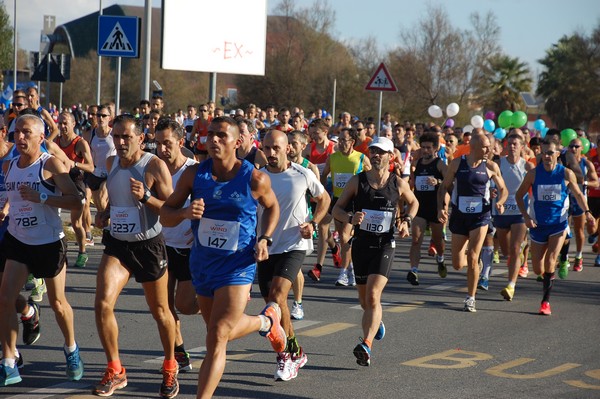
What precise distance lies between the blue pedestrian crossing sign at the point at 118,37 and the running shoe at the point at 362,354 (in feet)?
29.3

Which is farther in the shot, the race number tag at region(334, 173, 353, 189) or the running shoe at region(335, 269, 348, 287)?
the race number tag at region(334, 173, 353, 189)

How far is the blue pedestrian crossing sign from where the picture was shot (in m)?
14.9

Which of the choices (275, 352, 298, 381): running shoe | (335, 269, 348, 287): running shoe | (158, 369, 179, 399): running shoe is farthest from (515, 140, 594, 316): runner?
(158, 369, 179, 399): running shoe

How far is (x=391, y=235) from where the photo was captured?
26.7 feet

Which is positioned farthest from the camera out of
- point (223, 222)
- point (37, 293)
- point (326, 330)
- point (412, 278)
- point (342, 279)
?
point (412, 278)

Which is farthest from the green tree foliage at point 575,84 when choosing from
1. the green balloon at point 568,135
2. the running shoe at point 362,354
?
the running shoe at point 362,354

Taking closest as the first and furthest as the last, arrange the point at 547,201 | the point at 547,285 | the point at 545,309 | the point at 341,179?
1. the point at 545,309
2. the point at 547,285
3. the point at 547,201
4. the point at 341,179

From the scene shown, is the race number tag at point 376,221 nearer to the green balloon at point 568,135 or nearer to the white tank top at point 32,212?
the white tank top at point 32,212

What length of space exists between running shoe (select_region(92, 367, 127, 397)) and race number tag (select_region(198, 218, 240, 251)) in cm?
Result: 129

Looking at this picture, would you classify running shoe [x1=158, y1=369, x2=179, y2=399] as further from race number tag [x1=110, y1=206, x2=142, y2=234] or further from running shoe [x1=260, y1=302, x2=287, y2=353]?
race number tag [x1=110, y1=206, x2=142, y2=234]

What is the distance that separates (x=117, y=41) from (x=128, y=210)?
9.09m

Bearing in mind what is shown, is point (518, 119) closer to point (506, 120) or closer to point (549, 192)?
point (506, 120)

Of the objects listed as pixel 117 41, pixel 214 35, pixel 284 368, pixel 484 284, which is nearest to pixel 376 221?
pixel 284 368

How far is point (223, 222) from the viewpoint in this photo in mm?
5852
